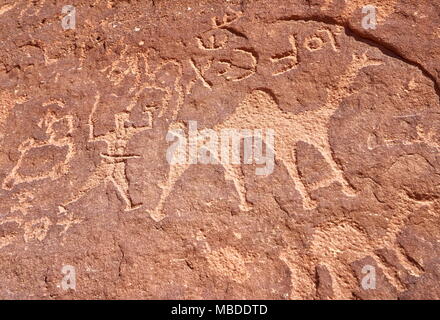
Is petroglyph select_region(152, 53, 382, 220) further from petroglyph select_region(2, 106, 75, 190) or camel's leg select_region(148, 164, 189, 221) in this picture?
petroglyph select_region(2, 106, 75, 190)

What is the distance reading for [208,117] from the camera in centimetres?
183

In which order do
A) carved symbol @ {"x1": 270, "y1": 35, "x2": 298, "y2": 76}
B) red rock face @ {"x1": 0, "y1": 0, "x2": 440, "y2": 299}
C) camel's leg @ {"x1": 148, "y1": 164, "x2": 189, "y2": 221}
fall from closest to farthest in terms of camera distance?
red rock face @ {"x1": 0, "y1": 0, "x2": 440, "y2": 299}
camel's leg @ {"x1": 148, "y1": 164, "x2": 189, "y2": 221}
carved symbol @ {"x1": 270, "y1": 35, "x2": 298, "y2": 76}

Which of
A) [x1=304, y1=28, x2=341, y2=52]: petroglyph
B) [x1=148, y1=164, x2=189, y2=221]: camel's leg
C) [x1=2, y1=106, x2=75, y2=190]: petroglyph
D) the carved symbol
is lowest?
[x1=148, y1=164, x2=189, y2=221]: camel's leg

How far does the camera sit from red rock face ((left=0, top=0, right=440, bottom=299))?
5.27ft

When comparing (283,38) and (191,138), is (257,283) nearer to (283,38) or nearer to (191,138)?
(191,138)

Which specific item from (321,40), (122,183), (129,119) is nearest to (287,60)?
(321,40)

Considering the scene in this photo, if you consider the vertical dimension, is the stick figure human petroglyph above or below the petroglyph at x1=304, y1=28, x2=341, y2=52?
below

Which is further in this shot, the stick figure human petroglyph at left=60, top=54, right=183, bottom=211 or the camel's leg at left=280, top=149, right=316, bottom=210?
the stick figure human petroglyph at left=60, top=54, right=183, bottom=211

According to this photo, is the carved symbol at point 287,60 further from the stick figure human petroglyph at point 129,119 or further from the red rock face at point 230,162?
the stick figure human petroglyph at point 129,119

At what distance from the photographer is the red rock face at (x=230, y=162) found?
161 centimetres

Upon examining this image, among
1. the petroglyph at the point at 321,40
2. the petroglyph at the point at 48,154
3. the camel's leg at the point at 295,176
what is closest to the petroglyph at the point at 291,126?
the camel's leg at the point at 295,176

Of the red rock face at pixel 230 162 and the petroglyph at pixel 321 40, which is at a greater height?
the petroglyph at pixel 321 40

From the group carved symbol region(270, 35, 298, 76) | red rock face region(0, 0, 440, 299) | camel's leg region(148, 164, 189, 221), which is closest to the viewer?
red rock face region(0, 0, 440, 299)

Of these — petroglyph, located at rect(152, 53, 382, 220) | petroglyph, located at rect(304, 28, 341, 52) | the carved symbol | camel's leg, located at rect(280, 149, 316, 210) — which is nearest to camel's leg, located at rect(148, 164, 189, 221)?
petroglyph, located at rect(152, 53, 382, 220)
